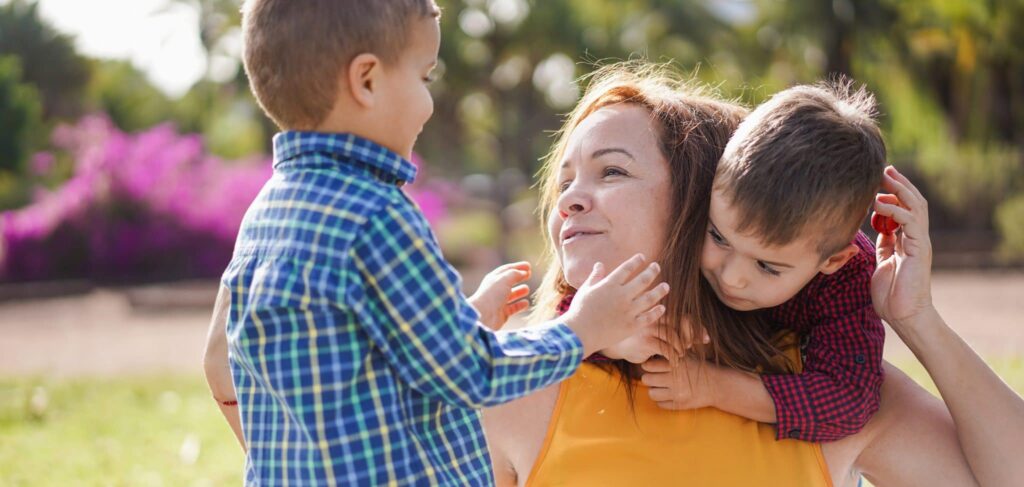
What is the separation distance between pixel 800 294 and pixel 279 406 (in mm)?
1161

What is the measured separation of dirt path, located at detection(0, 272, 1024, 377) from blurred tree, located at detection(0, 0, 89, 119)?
2340 cm

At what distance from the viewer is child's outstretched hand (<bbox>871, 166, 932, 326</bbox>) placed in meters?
2.10

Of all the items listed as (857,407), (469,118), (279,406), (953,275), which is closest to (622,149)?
(857,407)

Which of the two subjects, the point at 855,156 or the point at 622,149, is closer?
the point at 855,156

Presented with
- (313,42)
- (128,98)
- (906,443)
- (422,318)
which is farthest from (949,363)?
(128,98)

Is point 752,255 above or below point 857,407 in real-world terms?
above

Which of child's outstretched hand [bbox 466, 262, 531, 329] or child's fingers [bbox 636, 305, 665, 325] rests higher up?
child's fingers [bbox 636, 305, 665, 325]

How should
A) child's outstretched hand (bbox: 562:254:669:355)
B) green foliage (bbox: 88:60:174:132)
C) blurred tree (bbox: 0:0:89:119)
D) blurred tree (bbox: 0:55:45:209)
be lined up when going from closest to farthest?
child's outstretched hand (bbox: 562:254:669:355) < blurred tree (bbox: 0:55:45:209) < green foliage (bbox: 88:60:174:132) < blurred tree (bbox: 0:0:89:119)

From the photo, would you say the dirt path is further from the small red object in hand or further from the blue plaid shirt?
the blue plaid shirt

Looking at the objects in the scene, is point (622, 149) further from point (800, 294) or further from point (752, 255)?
point (800, 294)

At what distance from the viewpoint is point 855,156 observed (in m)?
2.00

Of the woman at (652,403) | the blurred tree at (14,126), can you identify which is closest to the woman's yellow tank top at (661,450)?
the woman at (652,403)

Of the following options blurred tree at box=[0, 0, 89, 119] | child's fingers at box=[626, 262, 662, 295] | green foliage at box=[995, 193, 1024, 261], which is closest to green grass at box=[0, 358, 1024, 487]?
child's fingers at box=[626, 262, 662, 295]

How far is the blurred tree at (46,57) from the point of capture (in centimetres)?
3447
